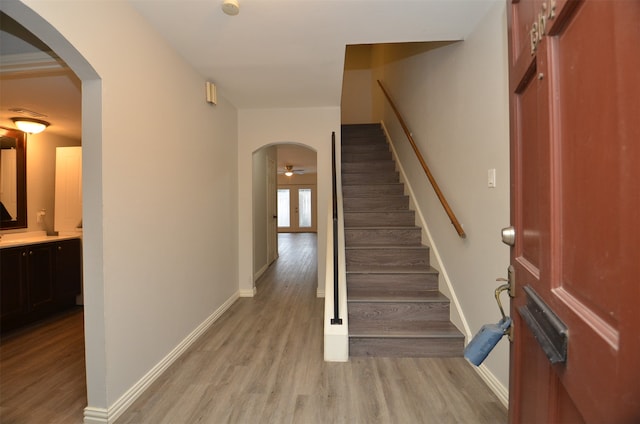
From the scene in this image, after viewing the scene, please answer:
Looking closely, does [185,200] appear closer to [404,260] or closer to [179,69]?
[179,69]

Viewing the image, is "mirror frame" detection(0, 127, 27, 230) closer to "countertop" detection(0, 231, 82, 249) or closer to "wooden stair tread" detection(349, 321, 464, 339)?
"countertop" detection(0, 231, 82, 249)

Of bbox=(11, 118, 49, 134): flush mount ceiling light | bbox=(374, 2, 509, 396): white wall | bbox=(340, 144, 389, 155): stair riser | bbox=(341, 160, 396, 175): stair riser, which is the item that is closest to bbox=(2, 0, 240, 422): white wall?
bbox=(11, 118, 49, 134): flush mount ceiling light

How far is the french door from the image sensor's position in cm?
1156

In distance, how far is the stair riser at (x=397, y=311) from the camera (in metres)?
2.33

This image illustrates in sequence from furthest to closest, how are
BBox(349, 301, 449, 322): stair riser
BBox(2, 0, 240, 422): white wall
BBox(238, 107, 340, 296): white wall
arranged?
BBox(238, 107, 340, 296): white wall
BBox(349, 301, 449, 322): stair riser
BBox(2, 0, 240, 422): white wall

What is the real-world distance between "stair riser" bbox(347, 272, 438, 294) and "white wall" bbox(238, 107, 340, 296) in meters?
1.14

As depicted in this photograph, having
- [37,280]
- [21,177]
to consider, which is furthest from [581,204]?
[21,177]

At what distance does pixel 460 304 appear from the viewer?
2.20 metres

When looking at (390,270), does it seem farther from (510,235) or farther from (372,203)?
(510,235)

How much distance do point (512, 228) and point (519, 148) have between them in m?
0.24

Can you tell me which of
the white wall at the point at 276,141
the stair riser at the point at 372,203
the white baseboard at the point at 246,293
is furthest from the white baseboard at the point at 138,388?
the stair riser at the point at 372,203

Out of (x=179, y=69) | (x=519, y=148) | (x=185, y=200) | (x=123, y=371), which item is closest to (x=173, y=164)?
(x=185, y=200)

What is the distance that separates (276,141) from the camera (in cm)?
367

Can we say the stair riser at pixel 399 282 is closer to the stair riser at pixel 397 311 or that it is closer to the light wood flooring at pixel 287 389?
the stair riser at pixel 397 311
